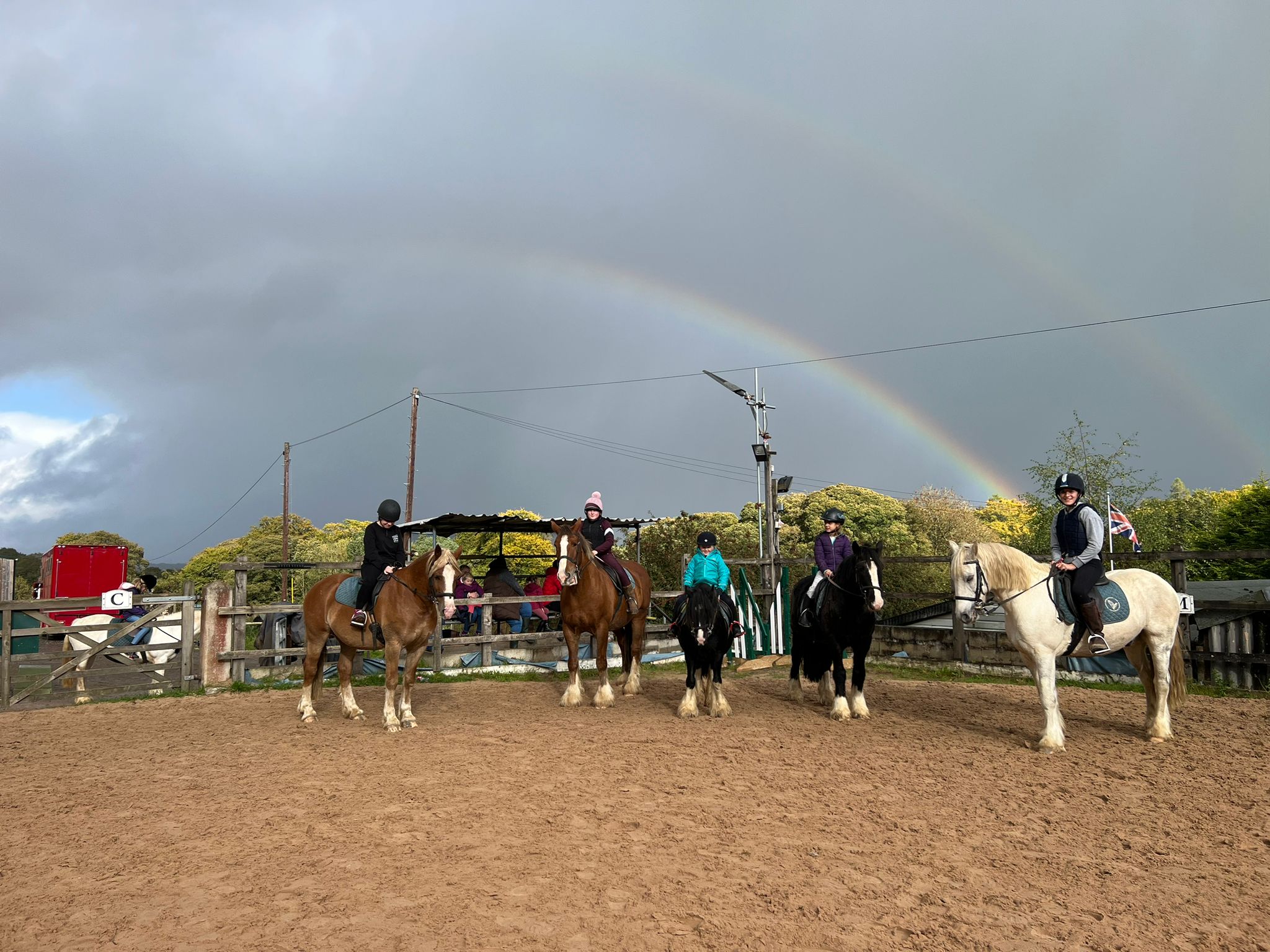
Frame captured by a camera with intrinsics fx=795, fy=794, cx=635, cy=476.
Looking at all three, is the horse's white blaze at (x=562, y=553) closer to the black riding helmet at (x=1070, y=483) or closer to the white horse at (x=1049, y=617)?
the white horse at (x=1049, y=617)

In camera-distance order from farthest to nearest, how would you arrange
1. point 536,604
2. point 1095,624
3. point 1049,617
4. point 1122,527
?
point 536,604 → point 1122,527 → point 1049,617 → point 1095,624

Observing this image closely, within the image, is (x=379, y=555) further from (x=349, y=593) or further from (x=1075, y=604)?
(x=1075, y=604)

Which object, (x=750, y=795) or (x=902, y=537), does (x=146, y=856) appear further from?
Answer: (x=902, y=537)

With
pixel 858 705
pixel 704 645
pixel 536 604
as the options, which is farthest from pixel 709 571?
pixel 536 604

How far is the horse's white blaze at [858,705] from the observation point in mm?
9117

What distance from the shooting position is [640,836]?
204 inches

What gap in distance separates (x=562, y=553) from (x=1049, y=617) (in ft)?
17.3

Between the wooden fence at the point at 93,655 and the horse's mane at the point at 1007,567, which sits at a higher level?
the horse's mane at the point at 1007,567

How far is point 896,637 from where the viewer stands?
1468 centimetres

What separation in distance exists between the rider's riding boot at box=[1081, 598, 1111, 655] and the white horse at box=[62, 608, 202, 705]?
37.5 feet

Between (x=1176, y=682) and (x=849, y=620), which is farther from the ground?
(x=849, y=620)

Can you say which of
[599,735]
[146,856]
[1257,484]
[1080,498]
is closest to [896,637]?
[1080,498]

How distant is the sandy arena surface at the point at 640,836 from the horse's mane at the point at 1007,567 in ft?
5.11

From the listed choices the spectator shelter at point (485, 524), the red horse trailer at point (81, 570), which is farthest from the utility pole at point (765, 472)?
the red horse trailer at point (81, 570)
